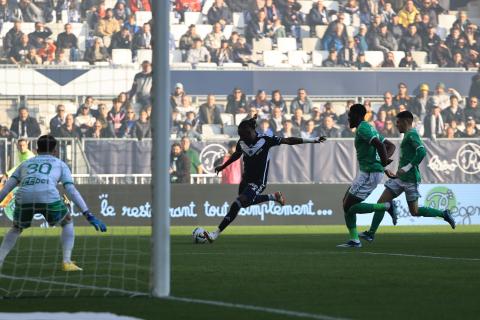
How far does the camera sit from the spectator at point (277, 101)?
98.3 feet

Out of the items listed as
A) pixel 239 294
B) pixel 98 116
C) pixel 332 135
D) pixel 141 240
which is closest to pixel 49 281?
pixel 239 294

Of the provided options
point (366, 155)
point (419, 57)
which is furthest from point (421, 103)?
point (366, 155)

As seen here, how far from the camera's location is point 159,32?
8844 mm

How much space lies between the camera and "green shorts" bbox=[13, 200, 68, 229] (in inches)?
450

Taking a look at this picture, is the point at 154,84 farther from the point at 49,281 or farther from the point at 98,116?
the point at 98,116

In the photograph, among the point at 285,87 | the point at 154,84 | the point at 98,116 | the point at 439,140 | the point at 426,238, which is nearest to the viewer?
the point at 154,84

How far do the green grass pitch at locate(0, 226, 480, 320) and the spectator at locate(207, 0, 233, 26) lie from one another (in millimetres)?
15976

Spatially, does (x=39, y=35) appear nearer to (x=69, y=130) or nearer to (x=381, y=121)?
(x=69, y=130)

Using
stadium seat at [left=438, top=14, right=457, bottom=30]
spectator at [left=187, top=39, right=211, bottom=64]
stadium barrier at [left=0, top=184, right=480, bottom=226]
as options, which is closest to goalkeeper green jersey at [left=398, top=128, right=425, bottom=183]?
stadium barrier at [left=0, top=184, right=480, bottom=226]

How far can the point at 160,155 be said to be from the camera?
8.78 meters

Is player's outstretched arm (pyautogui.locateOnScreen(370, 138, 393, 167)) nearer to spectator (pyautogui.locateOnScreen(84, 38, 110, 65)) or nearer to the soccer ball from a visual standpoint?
the soccer ball

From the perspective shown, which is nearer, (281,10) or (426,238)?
(426,238)

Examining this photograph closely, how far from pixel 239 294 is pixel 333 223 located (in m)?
18.4

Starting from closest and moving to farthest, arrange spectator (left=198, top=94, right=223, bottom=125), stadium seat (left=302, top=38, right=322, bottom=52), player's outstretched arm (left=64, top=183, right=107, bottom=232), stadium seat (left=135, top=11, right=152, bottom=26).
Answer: player's outstretched arm (left=64, top=183, right=107, bottom=232)
spectator (left=198, top=94, right=223, bottom=125)
stadium seat (left=135, top=11, right=152, bottom=26)
stadium seat (left=302, top=38, right=322, bottom=52)
